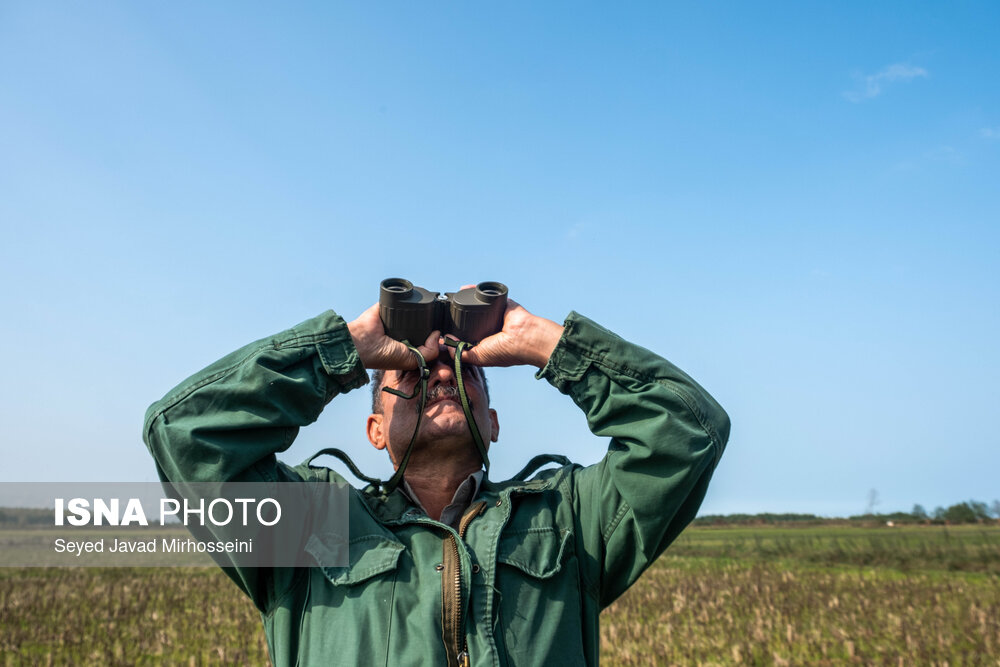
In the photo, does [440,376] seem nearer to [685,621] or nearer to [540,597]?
[540,597]

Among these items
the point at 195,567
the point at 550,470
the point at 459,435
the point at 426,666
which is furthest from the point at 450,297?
the point at 195,567

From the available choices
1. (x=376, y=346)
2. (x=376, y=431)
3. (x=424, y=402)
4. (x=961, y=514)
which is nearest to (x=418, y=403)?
(x=424, y=402)

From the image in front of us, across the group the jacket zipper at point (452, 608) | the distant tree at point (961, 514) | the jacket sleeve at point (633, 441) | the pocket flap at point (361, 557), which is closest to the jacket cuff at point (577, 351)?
the jacket sleeve at point (633, 441)

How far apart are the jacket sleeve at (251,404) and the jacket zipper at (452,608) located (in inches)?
27.2

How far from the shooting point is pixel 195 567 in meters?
25.5

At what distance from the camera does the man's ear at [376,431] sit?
3.25 m

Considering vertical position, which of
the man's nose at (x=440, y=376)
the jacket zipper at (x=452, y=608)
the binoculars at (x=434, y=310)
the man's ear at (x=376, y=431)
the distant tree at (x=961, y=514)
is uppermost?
the distant tree at (x=961, y=514)

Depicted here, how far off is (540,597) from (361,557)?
64 cm

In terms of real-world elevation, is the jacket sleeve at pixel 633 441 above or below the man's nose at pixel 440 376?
below

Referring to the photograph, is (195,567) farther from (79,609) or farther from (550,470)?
(550,470)

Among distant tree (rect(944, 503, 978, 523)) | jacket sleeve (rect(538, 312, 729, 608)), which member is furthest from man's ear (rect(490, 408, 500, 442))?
distant tree (rect(944, 503, 978, 523))

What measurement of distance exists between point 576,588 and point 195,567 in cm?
2631

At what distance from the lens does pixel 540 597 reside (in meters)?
2.54

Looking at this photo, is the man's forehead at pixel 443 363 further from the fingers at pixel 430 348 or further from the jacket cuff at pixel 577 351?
the jacket cuff at pixel 577 351
